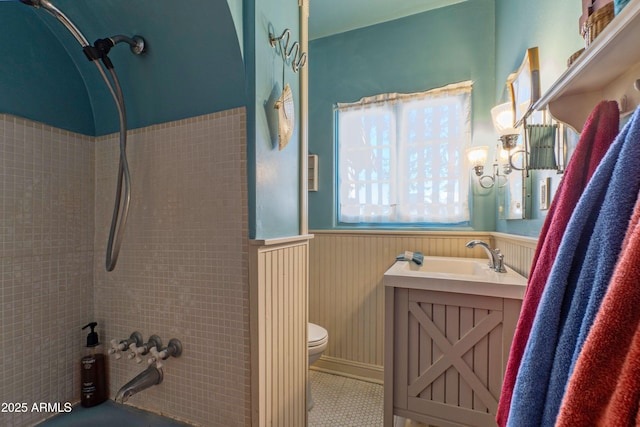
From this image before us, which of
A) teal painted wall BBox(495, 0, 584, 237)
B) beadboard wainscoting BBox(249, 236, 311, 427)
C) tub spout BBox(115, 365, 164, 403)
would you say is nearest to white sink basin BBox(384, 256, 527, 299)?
teal painted wall BBox(495, 0, 584, 237)

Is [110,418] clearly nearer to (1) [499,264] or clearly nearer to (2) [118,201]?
(2) [118,201]

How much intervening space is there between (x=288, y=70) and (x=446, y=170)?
1335 mm

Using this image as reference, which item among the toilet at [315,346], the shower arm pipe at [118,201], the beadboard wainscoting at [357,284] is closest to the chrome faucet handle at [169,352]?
the shower arm pipe at [118,201]

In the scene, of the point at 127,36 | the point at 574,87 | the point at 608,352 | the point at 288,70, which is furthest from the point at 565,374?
the point at 127,36

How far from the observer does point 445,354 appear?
120 cm

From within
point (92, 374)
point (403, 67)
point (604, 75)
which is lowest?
point (92, 374)

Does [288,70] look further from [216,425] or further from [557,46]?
[216,425]

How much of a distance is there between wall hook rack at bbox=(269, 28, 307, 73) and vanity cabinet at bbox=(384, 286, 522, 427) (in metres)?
1.09

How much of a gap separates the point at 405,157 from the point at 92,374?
2139 mm

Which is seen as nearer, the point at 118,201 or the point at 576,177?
the point at 576,177

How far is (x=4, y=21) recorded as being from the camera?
95 centimetres

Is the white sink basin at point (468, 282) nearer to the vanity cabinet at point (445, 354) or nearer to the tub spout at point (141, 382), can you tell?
the vanity cabinet at point (445, 354)

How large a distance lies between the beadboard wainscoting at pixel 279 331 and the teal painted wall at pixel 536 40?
1041mm

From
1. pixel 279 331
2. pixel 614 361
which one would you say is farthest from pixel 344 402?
pixel 614 361
